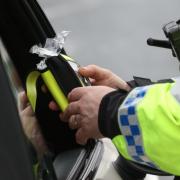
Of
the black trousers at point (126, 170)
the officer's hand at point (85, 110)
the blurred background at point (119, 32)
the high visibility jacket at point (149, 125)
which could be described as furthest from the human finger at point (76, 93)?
the blurred background at point (119, 32)

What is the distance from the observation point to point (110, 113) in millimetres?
1372

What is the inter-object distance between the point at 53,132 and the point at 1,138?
704 mm

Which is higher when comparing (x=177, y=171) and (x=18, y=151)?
(x=18, y=151)

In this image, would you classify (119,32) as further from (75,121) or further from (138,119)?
(138,119)

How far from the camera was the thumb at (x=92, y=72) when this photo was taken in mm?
A: 1676

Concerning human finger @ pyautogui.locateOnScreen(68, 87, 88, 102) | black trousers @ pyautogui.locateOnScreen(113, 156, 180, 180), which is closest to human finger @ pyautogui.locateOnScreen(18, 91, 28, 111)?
human finger @ pyautogui.locateOnScreen(68, 87, 88, 102)

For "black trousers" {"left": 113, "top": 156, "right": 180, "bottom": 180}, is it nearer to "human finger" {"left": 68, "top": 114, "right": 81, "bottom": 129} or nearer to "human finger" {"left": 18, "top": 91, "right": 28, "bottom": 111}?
"human finger" {"left": 68, "top": 114, "right": 81, "bottom": 129}

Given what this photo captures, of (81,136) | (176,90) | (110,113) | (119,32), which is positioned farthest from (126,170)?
(119,32)

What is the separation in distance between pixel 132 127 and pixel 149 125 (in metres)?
0.05

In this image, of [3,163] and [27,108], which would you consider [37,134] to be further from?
[3,163]

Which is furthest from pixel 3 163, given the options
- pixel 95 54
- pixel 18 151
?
pixel 95 54

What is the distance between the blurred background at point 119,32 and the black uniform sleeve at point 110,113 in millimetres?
2916

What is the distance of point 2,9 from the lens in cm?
142

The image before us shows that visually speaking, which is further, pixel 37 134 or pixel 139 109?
pixel 37 134
